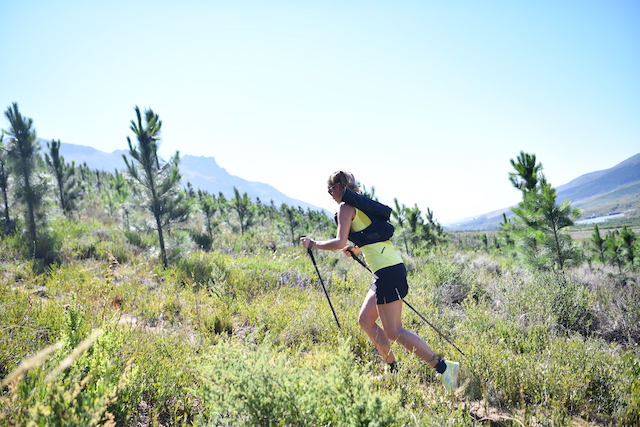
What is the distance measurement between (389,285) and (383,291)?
0.08m

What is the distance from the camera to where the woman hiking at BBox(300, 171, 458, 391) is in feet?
9.02

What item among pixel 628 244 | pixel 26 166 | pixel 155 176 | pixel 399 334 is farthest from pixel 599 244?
pixel 26 166

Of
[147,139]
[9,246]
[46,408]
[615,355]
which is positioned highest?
[147,139]

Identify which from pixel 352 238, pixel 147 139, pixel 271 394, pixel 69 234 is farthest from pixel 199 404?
pixel 69 234

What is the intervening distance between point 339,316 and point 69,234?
10708mm

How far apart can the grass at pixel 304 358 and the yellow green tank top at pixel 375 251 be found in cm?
93

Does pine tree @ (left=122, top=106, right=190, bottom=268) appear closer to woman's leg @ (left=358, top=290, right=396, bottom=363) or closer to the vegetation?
the vegetation

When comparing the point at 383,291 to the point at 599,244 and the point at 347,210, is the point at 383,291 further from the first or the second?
the point at 599,244

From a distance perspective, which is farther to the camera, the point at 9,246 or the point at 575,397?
the point at 9,246

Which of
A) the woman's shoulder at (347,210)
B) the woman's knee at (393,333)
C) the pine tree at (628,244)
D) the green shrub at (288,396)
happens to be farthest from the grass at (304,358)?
the pine tree at (628,244)

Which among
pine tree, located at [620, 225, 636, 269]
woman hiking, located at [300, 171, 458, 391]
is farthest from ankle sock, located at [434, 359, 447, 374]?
pine tree, located at [620, 225, 636, 269]

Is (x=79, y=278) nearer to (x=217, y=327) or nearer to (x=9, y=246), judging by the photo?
(x=217, y=327)

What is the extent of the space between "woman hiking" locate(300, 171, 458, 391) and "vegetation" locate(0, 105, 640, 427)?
9.1 inches

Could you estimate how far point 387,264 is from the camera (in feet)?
9.30
